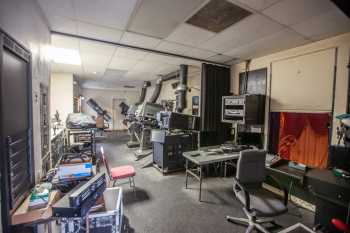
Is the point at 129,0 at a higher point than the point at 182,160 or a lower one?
higher

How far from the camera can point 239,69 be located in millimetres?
4105

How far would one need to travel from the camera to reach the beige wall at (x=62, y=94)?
5449mm

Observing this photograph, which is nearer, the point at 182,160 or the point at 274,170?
the point at 274,170

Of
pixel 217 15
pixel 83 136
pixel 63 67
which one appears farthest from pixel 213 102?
pixel 63 67

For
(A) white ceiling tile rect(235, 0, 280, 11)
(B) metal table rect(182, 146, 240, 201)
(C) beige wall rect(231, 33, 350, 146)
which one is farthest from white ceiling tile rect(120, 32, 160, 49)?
(C) beige wall rect(231, 33, 350, 146)

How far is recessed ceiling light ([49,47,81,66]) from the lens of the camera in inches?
129

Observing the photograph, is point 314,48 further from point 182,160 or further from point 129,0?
point 182,160

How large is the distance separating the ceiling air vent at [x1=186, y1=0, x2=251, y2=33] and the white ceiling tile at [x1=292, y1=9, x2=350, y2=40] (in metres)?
0.89

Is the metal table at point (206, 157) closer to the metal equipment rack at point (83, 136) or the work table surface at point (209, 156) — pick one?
the work table surface at point (209, 156)

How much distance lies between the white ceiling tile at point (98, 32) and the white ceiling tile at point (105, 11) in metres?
0.13

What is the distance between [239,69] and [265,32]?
5.71ft

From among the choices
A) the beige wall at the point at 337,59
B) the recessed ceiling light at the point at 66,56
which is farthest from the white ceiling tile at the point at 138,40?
the beige wall at the point at 337,59

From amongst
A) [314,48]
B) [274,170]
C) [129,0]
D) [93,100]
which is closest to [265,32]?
[314,48]

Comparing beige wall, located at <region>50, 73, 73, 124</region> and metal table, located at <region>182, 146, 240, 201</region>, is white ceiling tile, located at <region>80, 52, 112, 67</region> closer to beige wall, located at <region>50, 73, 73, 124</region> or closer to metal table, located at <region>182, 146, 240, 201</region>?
beige wall, located at <region>50, 73, 73, 124</region>
